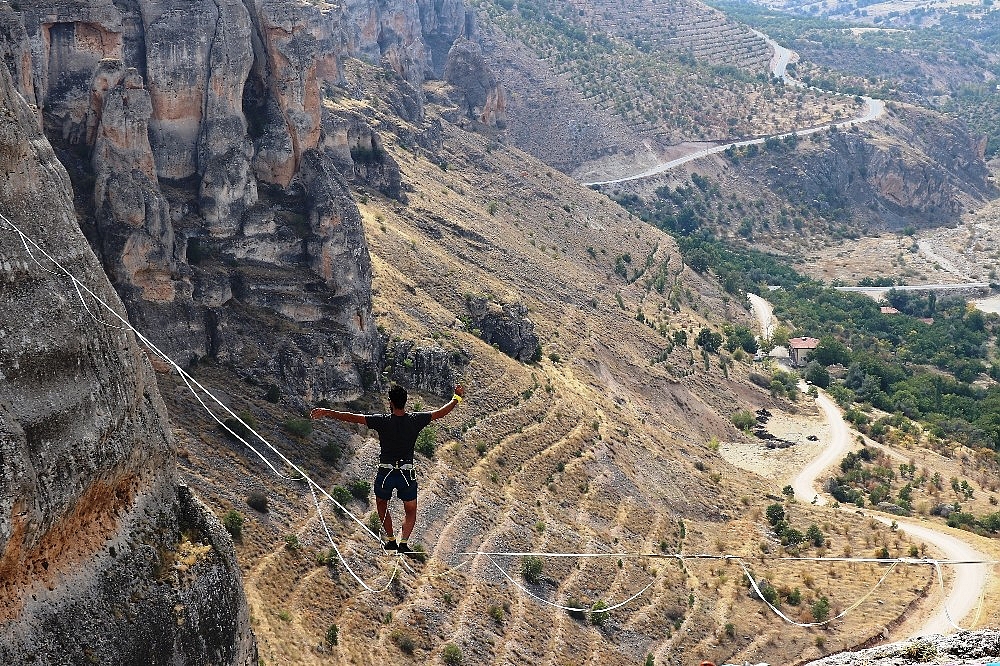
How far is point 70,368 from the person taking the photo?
1719cm

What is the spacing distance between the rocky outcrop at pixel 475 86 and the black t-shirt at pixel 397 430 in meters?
90.9

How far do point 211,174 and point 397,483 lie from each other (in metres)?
29.7

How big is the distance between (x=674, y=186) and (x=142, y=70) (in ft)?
332

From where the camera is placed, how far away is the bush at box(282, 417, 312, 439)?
142 ft

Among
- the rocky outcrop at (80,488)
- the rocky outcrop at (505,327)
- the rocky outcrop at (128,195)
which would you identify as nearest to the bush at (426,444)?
the rocky outcrop at (128,195)

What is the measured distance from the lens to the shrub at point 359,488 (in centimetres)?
4316

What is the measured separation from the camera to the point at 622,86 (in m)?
154

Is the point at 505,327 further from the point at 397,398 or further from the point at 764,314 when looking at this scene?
the point at 764,314

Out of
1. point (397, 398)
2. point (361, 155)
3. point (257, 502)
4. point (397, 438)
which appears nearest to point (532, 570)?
point (257, 502)

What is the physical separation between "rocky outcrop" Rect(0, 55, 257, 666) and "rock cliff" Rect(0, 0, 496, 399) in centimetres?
2263

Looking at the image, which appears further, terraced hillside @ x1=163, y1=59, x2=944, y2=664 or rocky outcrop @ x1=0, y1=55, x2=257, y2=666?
terraced hillside @ x1=163, y1=59, x2=944, y2=664

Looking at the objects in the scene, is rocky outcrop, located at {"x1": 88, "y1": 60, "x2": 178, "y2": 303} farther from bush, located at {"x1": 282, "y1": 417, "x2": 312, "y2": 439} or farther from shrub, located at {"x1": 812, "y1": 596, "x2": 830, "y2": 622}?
shrub, located at {"x1": 812, "y1": 596, "x2": 830, "y2": 622}

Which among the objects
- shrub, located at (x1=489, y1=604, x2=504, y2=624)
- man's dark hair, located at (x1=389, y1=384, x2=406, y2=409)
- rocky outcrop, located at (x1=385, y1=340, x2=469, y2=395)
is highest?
man's dark hair, located at (x1=389, y1=384, x2=406, y2=409)

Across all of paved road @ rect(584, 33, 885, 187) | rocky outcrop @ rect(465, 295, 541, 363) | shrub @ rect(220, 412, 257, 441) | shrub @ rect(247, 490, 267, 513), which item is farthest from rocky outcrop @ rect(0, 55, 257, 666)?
paved road @ rect(584, 33, 885, 187)
